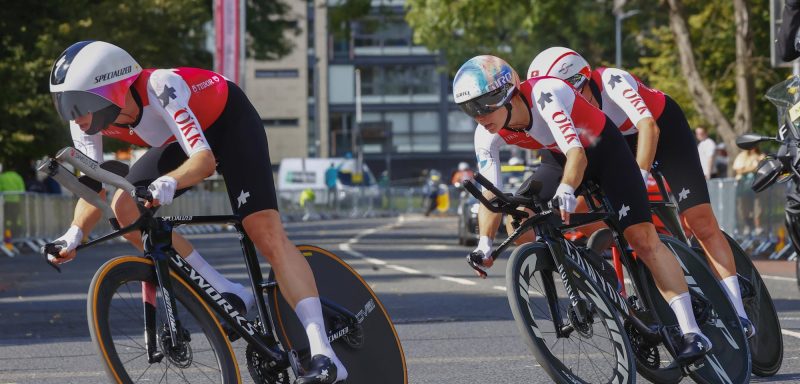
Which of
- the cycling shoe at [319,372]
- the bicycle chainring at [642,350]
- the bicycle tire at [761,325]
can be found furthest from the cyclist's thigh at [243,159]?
the bicycle tire at [761,325]

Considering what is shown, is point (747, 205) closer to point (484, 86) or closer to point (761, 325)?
point (761, 325)

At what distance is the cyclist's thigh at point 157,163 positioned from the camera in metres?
6.63

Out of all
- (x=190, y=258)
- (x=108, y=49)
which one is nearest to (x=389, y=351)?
(x=190, y=258)

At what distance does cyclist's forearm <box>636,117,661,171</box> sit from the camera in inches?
331

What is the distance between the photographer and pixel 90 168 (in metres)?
5.76

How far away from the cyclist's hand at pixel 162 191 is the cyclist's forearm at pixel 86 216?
0.41m

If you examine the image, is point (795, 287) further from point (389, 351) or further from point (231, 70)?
point (231, 70)

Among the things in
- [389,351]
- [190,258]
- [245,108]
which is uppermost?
[245,108]

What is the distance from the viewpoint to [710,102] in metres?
28.1

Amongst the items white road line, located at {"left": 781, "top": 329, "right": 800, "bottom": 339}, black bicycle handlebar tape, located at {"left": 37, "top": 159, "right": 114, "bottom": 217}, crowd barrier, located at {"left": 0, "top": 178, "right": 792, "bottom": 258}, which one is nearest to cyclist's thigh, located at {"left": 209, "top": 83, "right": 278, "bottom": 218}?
black bicycle handlebar tape, located at {"left": 37, "top": 159, "right": 114, "bottom": 217}

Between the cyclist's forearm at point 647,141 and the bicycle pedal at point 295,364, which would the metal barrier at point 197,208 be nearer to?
the cyclist's forearm at point 647,141

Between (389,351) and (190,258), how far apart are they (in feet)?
3.13

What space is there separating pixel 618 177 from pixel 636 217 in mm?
192

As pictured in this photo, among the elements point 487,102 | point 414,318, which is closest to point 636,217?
point 487,102
